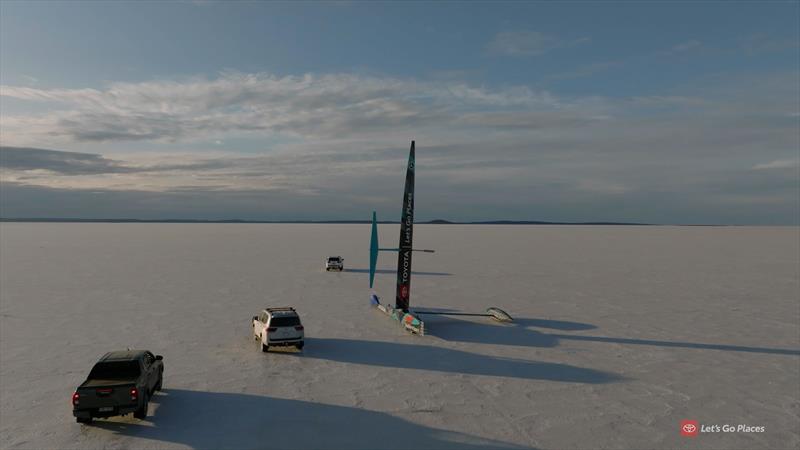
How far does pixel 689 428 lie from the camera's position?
13070 millimetres

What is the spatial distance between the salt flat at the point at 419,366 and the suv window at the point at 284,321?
4.04ft

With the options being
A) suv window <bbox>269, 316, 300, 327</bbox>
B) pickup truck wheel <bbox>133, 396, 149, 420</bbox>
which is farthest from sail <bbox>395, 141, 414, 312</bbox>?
pickup truck wheel <bbox>133, 396, 149, 420</bbox>

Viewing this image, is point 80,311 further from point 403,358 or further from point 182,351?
point 403,358

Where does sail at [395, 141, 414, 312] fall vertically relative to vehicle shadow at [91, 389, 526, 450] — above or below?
above

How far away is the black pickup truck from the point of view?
12.5 meters

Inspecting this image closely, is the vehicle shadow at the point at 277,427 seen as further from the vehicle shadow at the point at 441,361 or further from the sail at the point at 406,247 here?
the sail at the point at 406,247

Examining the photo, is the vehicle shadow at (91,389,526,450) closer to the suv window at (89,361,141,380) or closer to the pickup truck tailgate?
the pickup truck tailgate

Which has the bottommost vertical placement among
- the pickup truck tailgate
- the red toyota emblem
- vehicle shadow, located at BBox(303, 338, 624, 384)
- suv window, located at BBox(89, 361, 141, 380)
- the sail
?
vehicle shadow, located at BBox(303, 338, 624, 384)

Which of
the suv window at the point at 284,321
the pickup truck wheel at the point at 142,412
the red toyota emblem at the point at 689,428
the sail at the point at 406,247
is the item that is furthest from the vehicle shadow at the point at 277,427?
the sail at the point at 406,247

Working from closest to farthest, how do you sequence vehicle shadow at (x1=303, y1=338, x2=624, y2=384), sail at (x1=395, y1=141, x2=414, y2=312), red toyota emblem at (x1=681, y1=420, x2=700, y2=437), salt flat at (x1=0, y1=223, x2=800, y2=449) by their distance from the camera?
salt flat at (x1=0, y1=223, x2=800, y2=449)
red toyota emblem at (x1=681, y1=420, x2=700, y2=437)
vehicle shadow at (x1=303, y1=338, x2=624, y2=384)
sail at (x1=395, y1=141, x2=414, y2=312)

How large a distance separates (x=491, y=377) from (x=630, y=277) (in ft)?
104

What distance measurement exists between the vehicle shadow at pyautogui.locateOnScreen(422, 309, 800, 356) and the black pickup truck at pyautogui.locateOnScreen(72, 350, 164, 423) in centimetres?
1267

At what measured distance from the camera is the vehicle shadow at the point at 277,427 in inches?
468

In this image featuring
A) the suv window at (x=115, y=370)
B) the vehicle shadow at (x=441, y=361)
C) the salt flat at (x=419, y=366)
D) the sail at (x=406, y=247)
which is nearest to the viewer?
the salt flat at (x=419, y=366)
